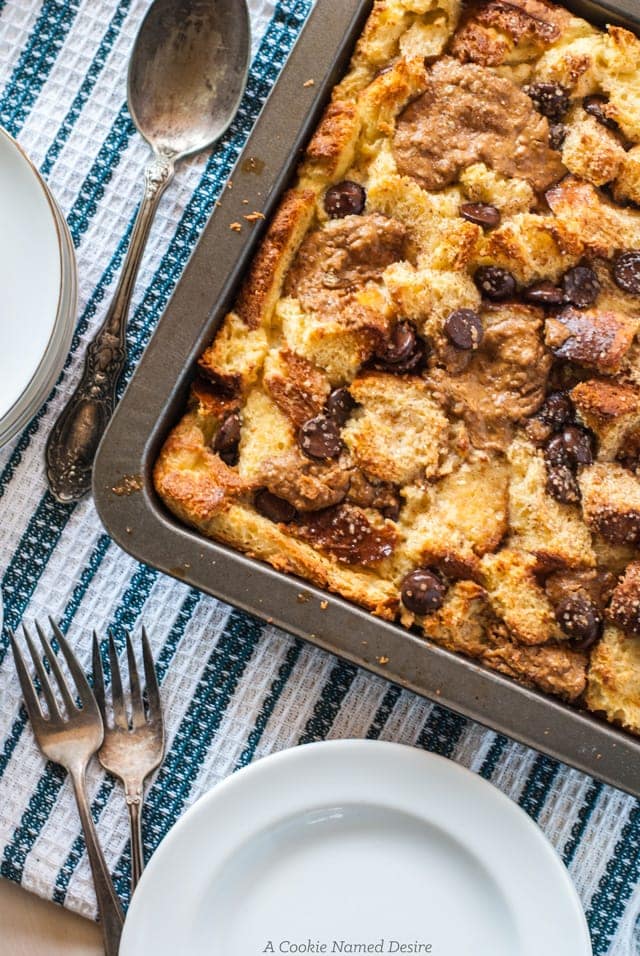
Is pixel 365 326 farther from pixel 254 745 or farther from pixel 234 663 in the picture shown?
pixel 254 745

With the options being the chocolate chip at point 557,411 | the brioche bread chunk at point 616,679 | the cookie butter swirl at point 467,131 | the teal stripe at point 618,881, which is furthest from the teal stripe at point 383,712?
the cookie butter swirl at point 467,131

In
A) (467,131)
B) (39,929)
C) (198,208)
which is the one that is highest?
(467,131)

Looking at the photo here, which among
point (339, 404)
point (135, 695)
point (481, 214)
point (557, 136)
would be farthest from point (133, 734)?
point (557, 136)

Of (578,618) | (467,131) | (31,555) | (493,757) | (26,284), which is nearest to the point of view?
(578,618)

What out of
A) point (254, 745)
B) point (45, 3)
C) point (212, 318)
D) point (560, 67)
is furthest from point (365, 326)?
point (45, 3)

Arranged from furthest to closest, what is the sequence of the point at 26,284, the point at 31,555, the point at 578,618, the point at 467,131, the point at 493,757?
the point at 31,555
the point at 493,757
the point at 26,284
the point at 467,131
the point at 578,618

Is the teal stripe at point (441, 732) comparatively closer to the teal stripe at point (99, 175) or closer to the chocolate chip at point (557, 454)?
the chocolate chip at point (557, 454)

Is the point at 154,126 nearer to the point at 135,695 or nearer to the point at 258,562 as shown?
the point at 258,562

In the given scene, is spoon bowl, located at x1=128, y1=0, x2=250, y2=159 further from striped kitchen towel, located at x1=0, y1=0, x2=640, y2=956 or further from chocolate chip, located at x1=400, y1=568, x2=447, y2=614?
chocolate chip, located at x1=400, y1=568, x2=447, y2=614
